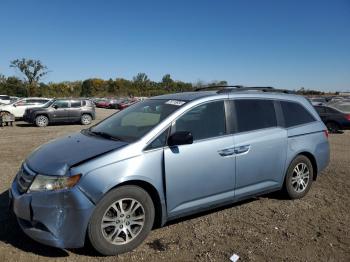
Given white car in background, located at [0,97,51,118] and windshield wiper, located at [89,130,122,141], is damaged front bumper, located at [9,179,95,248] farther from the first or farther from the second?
white car in background, located at [0,97,51,118]

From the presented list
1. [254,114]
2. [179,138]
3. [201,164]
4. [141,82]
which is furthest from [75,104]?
[141,82]

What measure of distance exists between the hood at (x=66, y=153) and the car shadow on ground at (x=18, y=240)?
873 millimetres

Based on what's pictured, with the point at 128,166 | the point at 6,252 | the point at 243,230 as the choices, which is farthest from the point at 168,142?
the point at 6,252

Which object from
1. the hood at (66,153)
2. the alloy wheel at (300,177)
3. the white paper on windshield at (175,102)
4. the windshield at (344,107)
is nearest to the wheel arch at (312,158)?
the alloy wheel at (300,177)

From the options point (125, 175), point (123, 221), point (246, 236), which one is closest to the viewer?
point (125, 175)

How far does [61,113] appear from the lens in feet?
68.0

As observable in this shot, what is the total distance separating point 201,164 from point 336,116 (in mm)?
14968

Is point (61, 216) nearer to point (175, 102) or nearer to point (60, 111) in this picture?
point (175, 102)

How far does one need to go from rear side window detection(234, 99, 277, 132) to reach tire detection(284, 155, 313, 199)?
782mm

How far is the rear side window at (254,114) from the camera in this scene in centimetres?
491

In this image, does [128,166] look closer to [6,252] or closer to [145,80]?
[6,252]

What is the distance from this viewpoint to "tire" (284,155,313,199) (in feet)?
18.0

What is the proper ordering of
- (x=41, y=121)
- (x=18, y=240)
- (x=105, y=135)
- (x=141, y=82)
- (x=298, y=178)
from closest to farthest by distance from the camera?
1. (x=18, y=240)
2. (x=105, y=135)
3. (x=298, y=178)
4. (x=41, y=121)
5. (x=141, y=82)

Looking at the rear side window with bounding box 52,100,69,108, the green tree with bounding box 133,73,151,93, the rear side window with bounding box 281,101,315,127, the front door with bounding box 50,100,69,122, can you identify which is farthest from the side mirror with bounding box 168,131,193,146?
the green tree with bounding box 133,73,151,93
